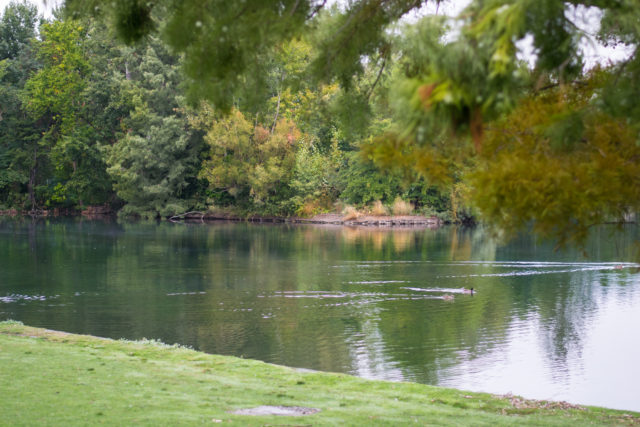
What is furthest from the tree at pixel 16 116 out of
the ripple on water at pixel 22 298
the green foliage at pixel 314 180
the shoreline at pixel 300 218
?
the ripple on water at pixel 22 298

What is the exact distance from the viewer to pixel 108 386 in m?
8.89

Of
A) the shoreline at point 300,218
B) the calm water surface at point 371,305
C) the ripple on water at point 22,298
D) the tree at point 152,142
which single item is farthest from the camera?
the tree at point 152,142

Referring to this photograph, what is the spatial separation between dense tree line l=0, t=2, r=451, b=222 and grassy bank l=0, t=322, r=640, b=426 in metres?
43.2

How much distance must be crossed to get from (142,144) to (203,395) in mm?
50072

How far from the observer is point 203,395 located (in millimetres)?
8922

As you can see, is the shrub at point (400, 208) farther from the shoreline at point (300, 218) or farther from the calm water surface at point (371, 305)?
the calm water surface at point (371, 305)

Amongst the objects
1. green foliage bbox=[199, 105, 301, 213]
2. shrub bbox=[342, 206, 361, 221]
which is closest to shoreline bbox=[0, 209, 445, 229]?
Answer: shrub bbox=[342, 206, 361, 221]

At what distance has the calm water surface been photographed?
14461mm

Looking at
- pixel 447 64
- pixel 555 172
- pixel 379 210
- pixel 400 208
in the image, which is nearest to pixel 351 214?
→ pixel 379 210

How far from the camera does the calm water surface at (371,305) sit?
14461mm

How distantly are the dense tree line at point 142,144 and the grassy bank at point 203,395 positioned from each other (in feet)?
142

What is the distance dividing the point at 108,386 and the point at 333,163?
52.1 m

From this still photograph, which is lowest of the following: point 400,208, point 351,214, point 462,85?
point 351,214

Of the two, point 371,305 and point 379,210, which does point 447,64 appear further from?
point 379,210
